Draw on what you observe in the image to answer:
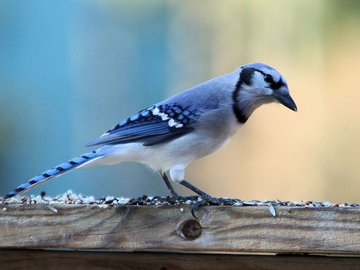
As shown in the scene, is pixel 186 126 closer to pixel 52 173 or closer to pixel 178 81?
pixel 52 173

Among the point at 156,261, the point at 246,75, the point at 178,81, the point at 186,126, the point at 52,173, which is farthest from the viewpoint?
the point at 178,81

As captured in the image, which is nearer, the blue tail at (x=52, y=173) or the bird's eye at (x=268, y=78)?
the blue tail at (x=52, y=173)

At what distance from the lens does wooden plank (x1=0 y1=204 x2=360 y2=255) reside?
2543 millimetres

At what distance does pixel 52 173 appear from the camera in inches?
118

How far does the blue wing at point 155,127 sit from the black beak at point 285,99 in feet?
1.10

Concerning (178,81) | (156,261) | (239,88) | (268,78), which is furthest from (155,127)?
(178,81)

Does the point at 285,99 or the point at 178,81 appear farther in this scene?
the point at 178,81

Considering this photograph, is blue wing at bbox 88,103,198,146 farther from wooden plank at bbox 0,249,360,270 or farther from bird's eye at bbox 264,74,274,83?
wooden plank at bbox 0,249,360,270

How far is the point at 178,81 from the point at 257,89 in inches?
106

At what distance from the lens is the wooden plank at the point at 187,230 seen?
2.54m

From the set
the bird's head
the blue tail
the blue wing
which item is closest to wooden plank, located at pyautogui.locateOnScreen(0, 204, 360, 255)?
the blue tail

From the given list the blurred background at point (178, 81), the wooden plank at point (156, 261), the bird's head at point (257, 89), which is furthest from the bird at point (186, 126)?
the blurred background at point (178, 81)

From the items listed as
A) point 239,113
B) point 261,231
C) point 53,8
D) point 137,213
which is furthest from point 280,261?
point 53,8

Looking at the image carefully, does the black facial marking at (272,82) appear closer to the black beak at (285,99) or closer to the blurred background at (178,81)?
the black beak at (285,99)
